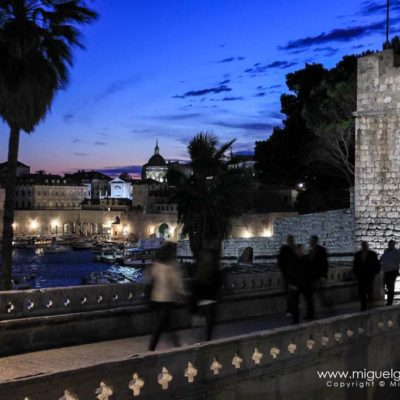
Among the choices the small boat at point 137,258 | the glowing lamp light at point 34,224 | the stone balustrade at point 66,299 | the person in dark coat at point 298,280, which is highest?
the glowing lamp light at point 34,224

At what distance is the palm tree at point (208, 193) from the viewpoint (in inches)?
827

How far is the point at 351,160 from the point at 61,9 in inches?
857

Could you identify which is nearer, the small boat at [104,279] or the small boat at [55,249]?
the small boat at [104,279]

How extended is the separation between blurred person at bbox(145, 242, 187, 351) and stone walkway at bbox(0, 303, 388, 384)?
2.09 feet

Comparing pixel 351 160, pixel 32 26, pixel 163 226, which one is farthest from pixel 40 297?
pixel 163 226

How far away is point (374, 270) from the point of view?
12.2 meters

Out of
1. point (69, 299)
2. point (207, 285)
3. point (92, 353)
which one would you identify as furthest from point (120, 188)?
point (207, 285)

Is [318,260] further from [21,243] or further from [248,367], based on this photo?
[21,243]

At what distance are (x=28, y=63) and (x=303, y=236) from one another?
17.4 m

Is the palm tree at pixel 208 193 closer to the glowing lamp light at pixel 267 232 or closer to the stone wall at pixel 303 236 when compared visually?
the stone wall at pixel 303 236

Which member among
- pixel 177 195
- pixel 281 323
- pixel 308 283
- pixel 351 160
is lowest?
pixel 281 323

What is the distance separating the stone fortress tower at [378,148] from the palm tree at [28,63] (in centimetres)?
939

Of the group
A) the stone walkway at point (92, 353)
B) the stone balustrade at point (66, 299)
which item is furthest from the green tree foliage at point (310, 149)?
the stone walkway at point (92, 353)

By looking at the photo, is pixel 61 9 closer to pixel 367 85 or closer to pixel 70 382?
pixel 367 85
